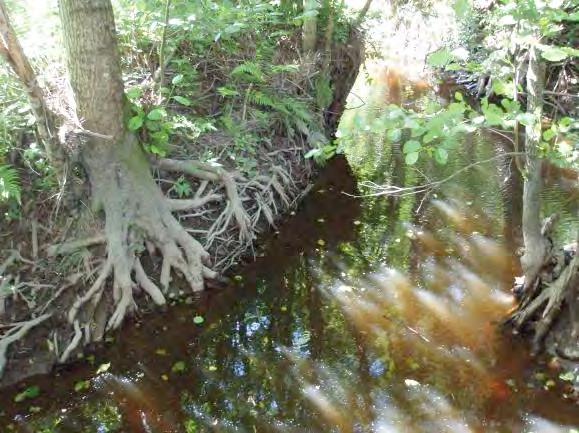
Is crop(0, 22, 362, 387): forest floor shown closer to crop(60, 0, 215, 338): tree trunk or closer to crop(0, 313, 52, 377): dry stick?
crop(0, 313, 52, 377): dry stick

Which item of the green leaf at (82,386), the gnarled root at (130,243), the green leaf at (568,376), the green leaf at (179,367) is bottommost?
the green leaf at (82,386)

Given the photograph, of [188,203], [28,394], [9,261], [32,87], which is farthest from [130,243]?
[32,87]

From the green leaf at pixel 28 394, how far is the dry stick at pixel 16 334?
0.86 feet

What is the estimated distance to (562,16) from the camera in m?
3.22

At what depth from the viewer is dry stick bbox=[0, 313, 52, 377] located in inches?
182

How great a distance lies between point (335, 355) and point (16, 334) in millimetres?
2933

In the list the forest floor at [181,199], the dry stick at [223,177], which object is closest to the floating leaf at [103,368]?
the forest floor at [181,199]

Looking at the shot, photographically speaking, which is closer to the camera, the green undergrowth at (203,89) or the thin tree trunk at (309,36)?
the green undergrowth at (203,89)

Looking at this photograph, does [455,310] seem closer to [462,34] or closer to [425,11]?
[462,34]

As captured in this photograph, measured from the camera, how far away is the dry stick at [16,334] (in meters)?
4.62

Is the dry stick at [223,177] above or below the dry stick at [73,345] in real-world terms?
above

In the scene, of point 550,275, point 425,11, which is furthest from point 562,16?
point 425,11

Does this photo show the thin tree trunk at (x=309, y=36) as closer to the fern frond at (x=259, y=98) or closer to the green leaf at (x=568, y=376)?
the fern frond at (x=259, y=98)

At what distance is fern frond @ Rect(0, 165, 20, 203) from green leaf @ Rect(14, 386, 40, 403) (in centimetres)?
171
